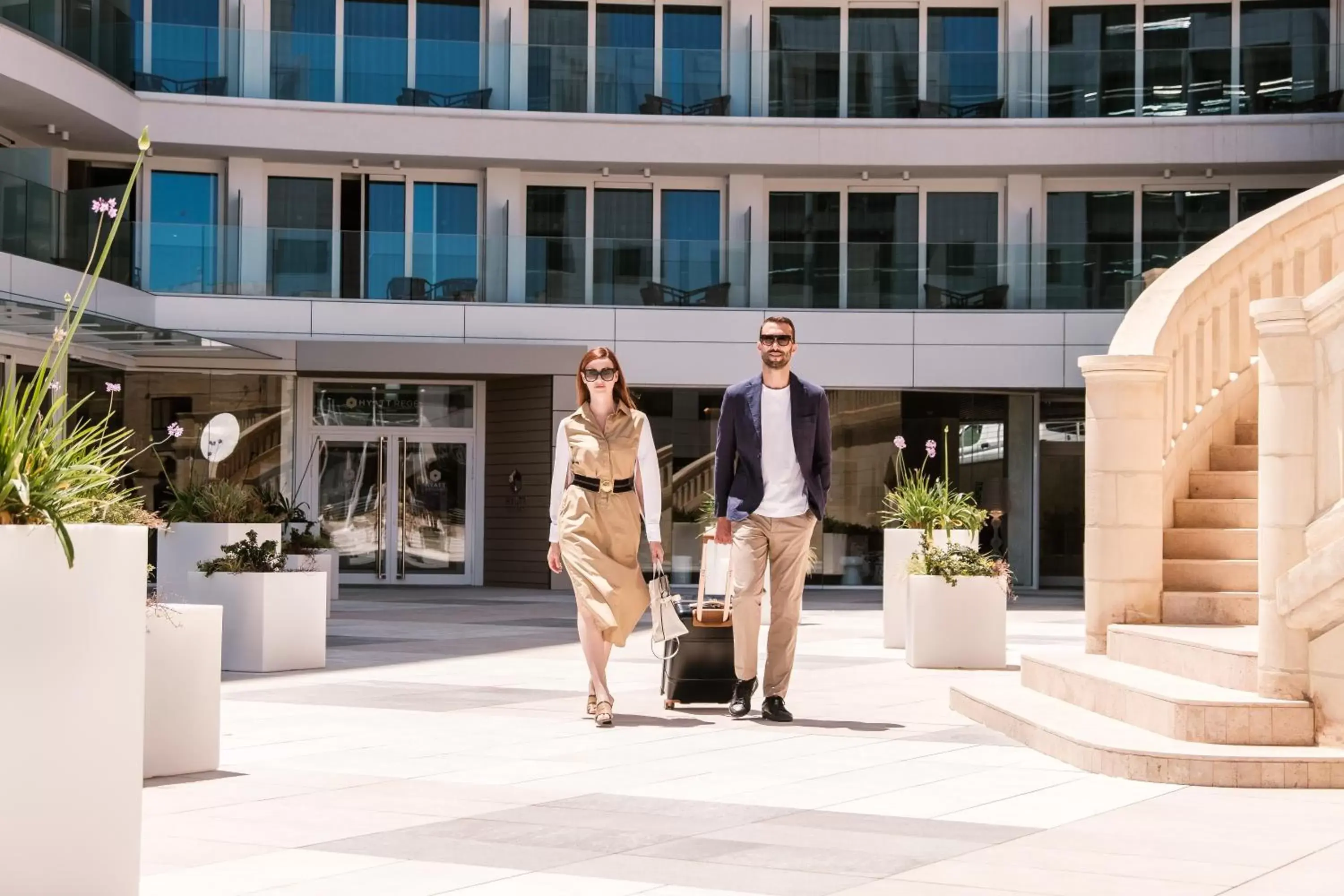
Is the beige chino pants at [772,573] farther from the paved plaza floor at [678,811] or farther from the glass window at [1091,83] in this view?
the glass window at [1091,83]

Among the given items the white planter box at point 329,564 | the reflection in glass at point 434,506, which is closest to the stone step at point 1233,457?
the white planter box at point 329,564

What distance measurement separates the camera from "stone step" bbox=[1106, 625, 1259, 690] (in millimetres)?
8258

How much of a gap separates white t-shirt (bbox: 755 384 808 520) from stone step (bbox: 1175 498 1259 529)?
107 inches

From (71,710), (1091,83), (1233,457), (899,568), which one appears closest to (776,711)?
(1233,457)

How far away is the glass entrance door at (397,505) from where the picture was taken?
2997 centimetres

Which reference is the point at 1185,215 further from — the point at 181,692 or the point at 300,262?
the point at 181,692

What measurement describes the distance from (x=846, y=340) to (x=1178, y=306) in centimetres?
1740

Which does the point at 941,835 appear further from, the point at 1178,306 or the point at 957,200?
the point at 957,200

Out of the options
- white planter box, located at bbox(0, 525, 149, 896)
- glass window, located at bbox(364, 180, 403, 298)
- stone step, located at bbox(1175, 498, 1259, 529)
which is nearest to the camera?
white planter box, located at bbox(0, 525, 149, 896)

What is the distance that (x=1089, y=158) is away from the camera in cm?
2897

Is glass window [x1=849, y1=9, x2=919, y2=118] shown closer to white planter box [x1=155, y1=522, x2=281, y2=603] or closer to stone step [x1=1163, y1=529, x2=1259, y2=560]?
white planter box [x1=155, y1=522, x2=281, y2=603]

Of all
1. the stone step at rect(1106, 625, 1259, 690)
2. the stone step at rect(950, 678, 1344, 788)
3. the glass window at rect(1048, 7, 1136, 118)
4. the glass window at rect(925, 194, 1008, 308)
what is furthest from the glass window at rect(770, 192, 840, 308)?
the stone step at rect(950, 678, 1344, 788)

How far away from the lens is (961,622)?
1360 cm

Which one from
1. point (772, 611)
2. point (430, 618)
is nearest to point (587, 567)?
point (772, 611)
